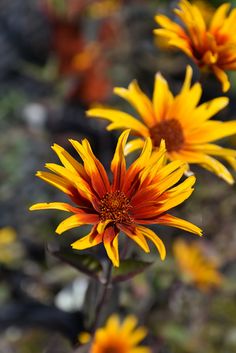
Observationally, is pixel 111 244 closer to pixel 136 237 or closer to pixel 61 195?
pixel 136 237

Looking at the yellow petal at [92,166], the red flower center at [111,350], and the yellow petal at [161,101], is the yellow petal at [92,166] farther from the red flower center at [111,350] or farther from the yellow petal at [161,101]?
the red flower center at [111,350]

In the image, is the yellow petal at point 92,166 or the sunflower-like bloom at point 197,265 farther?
the sunflower-like bloom at point 197,265

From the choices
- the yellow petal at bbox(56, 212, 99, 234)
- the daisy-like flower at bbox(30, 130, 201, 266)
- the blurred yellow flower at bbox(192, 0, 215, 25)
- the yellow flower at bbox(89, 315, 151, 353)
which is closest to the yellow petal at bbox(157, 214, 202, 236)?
the daisy-like flower at bbox(30, 130, 201, 266)

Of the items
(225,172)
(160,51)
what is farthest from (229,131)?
(160,51)

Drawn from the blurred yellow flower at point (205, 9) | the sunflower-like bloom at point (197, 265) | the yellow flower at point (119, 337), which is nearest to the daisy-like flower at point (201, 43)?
the yellow flower at point (119, 337)

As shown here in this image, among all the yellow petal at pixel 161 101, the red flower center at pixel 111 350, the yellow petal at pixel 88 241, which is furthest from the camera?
the red flower center at pixel 111 350

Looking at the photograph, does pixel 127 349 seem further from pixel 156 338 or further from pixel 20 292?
pixel 20 292

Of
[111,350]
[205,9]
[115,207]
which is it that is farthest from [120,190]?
[205,9]
